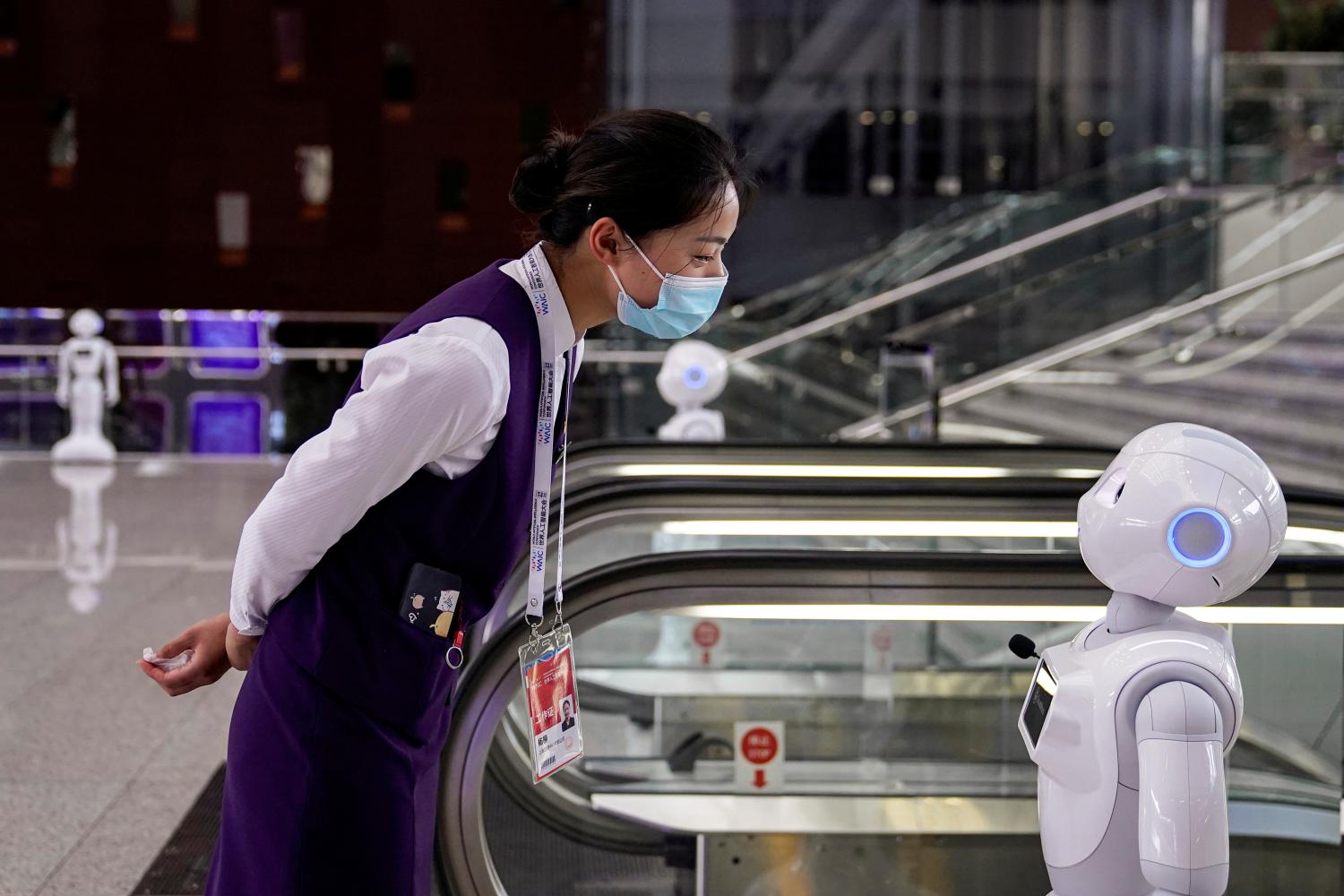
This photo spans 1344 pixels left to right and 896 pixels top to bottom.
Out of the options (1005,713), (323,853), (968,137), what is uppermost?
(968,137)

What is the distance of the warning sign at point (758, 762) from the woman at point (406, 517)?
138 centimetres

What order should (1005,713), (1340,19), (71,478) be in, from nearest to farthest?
1. (1005,713)
2. (71,478)
3. (1340,19)

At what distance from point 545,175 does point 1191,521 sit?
3.02 ft

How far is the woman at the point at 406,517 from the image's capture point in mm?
1459

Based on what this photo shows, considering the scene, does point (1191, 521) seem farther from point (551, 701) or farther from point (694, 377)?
point (694, 377)

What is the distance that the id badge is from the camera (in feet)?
5.90

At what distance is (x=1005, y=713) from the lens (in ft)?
9.69

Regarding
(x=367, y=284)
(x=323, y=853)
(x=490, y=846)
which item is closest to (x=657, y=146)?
(x=323, y=853)

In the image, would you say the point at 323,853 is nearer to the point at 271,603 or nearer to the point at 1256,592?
the point at 271,603

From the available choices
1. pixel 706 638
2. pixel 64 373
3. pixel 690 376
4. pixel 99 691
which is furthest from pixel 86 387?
pixel 706 638

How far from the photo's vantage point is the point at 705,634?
311 cm

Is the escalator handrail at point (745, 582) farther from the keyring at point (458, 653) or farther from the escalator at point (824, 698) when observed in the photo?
the keyring at point (458, 653)

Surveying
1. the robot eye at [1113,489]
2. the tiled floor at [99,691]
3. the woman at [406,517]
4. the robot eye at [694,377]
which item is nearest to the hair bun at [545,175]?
the woman at [406,517]

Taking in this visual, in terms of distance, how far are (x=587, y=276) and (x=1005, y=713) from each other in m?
1.77
